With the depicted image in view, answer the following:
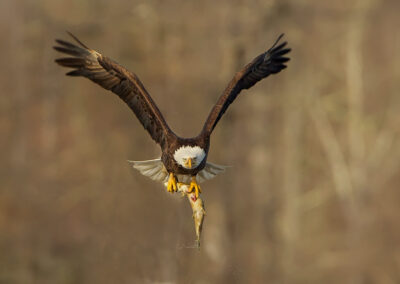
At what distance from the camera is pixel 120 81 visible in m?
9.04

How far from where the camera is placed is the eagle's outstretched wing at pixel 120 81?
8.88m

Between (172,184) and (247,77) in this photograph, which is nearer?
(172,184)

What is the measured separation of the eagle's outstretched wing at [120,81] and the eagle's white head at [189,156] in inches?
16.6

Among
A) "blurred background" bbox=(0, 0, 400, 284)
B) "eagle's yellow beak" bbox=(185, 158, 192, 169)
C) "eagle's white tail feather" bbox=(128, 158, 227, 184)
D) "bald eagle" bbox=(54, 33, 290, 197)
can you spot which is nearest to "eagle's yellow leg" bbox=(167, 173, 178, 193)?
"bald eagle" bbox=(54, 33, 290, 197)

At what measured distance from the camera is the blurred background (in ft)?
60.9

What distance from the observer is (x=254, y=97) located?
21750 millimetres

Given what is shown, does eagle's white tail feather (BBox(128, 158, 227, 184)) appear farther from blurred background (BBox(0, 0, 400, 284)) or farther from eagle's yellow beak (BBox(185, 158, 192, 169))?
blurred background (BBox(0, 0, 400, 284))

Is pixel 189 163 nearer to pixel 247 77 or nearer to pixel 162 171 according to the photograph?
pixel 162 171

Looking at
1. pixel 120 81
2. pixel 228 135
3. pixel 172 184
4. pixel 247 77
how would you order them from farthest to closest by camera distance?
1. pixel 228 135
2. pixel 247 77
3. pixel 120 81
4. pixel 172 184

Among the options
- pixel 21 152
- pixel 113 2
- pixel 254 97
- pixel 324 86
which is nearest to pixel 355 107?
pixel 324 86

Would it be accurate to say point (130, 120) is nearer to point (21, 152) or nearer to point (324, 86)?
point (21, 152)

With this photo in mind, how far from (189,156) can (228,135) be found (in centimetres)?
1051

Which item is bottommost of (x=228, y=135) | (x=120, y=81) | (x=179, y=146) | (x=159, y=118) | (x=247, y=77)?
(x=179, y=146)

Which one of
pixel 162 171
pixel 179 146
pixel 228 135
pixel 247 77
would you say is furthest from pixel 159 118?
pixel 228 135
